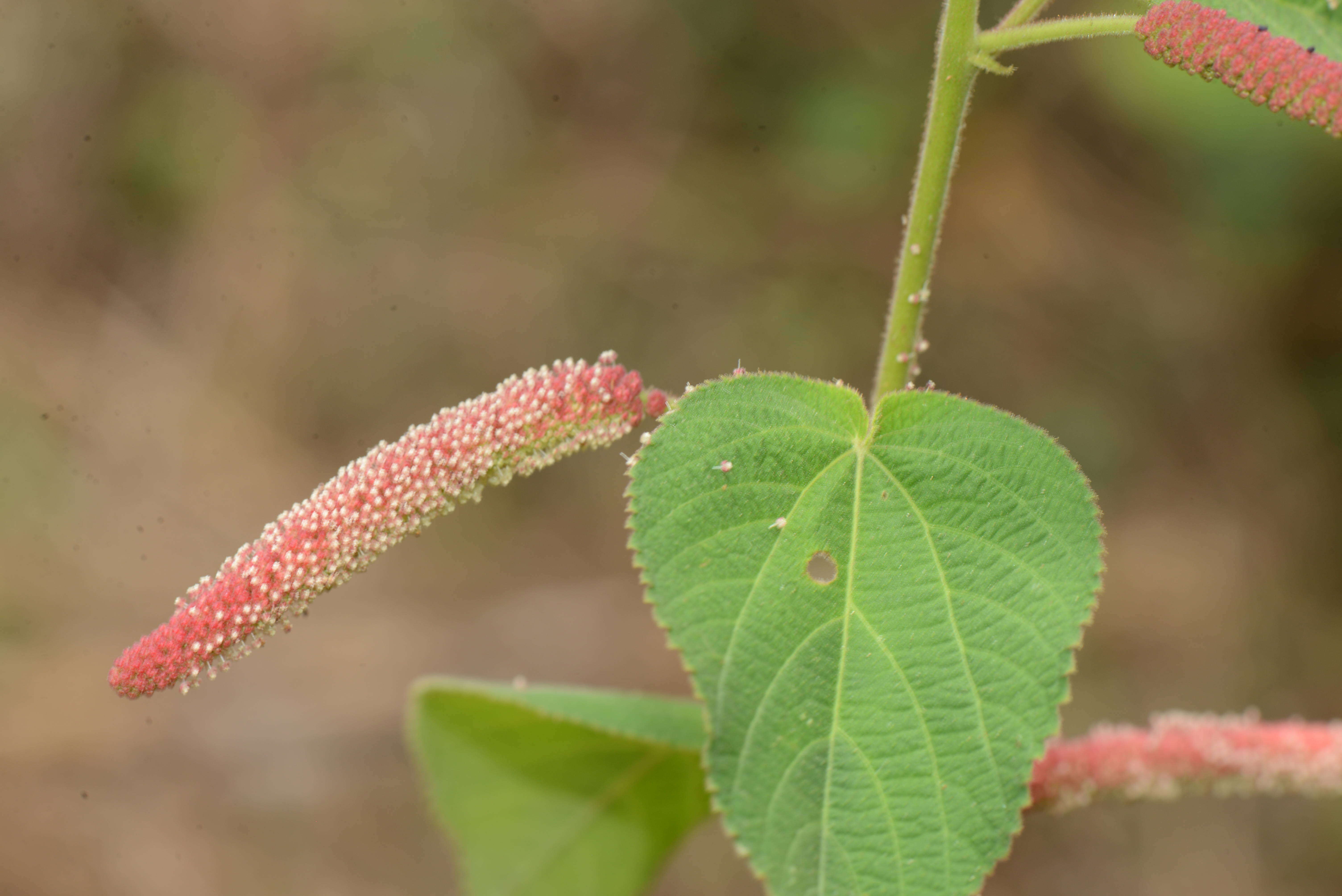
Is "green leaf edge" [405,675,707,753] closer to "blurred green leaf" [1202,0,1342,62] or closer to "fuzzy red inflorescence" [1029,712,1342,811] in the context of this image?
"fuzzy red inflorescence" [1029,712,1342,811]

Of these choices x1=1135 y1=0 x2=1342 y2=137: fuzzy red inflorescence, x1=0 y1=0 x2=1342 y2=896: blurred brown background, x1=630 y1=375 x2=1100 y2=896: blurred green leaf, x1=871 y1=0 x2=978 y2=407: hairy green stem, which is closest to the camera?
x1=1135 y1=0 x2=1342 y2=137: fuzzy red inflorescence

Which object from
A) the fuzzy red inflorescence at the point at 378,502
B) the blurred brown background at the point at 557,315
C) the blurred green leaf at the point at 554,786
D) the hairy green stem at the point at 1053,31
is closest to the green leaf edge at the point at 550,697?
the blurred green leaf at the point at 554,786

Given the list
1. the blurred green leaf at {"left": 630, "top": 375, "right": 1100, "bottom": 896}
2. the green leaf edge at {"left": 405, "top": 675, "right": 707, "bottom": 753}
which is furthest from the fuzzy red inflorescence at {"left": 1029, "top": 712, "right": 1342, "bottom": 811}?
the green leaf edge at {"left": 405, "top": 675, "right": 707, "bottom": 753}

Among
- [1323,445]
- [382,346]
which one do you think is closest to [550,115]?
[382,346]

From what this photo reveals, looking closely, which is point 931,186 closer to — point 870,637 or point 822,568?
point 870,637

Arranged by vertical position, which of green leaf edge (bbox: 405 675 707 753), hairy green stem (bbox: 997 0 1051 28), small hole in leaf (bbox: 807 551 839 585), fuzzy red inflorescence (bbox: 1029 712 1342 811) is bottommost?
fuzzy red inflorescence (bbox: 1029 712 1342 811)

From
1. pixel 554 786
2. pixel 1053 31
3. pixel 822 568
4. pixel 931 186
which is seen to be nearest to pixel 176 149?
pixel 822 568

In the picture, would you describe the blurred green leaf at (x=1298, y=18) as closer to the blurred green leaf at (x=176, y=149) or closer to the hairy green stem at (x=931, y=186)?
the hairy green stem at (x=931, y=186)
